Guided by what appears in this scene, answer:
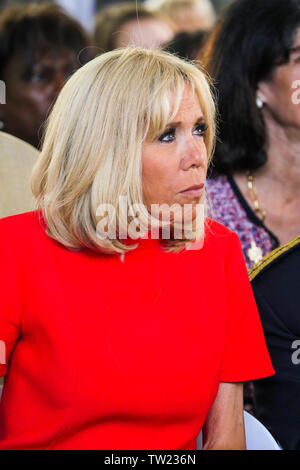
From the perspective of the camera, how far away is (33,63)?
9.48 feet

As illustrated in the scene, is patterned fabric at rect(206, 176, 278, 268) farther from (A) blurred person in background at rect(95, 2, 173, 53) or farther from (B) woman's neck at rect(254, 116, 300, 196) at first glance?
(A) blurred person in background at rect(95, 2, 173, 53)

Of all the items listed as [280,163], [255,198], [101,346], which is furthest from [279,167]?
[101,346]

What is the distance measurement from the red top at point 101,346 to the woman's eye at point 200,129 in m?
0.21

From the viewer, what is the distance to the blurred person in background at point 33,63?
2.82 metres

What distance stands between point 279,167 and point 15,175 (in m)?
0.84

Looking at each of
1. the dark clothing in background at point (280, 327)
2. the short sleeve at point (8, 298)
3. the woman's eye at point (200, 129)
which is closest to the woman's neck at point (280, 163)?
the dark clothing in background at point (280, 327)

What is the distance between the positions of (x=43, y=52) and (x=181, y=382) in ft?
6.33

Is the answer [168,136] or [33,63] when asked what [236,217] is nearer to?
[168,136]

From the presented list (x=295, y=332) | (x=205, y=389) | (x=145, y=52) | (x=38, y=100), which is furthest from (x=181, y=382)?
(x=38, y=100)

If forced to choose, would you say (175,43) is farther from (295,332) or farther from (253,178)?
(295,332)

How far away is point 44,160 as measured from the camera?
133cm

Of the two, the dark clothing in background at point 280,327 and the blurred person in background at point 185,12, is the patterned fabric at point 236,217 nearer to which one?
the dark clothing in background at point 280,327
